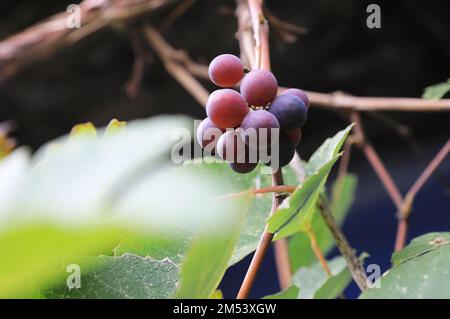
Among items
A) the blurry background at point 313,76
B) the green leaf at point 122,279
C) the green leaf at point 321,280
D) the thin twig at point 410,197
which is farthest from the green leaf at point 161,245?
the blurry background at point 313,76

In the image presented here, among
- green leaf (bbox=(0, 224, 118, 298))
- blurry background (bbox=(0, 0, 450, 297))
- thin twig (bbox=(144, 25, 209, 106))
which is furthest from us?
blurry background (bbox=(0, 0, 450, 297))

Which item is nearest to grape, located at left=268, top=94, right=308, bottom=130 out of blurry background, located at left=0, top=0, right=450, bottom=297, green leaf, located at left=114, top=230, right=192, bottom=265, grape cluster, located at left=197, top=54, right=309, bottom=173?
grape cluster, located at left=197, top=54, right=309, bottom=173

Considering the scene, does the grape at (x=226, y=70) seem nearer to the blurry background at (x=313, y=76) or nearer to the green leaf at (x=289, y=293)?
the green leaf at (x=289, y=293)

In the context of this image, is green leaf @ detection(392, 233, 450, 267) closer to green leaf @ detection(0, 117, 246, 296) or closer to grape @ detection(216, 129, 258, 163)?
grape @ detection(216, 129, 258, 163)

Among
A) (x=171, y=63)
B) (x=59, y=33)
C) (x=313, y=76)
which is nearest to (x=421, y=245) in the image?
(x=171, y=63)

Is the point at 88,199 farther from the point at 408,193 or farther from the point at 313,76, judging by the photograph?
the point at 313,76

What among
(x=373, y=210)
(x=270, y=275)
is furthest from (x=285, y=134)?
(x=373, y=210)
